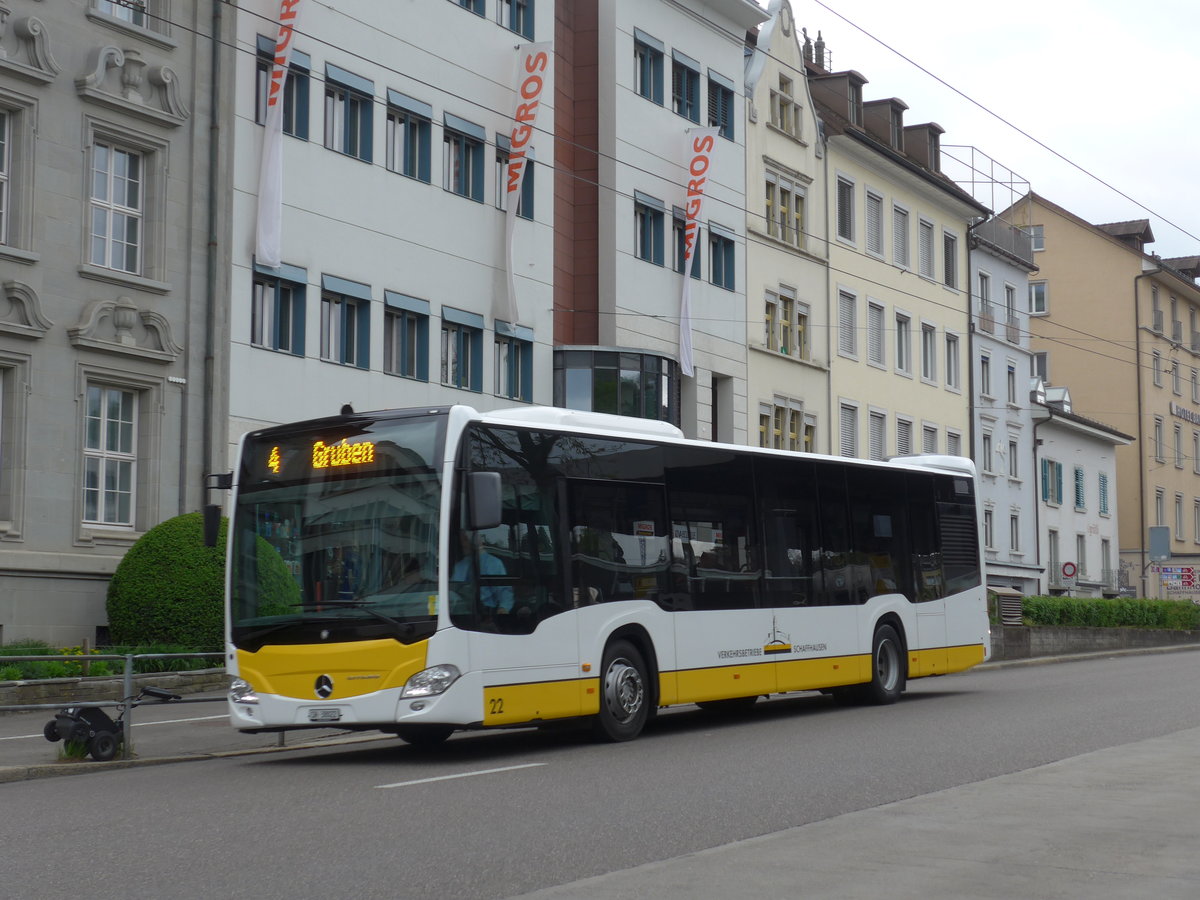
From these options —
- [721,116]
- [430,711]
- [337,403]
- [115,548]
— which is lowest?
[430,711]

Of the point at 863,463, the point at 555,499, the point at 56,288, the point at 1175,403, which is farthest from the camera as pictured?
the point at 1175,403

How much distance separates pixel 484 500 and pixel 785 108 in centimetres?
3365

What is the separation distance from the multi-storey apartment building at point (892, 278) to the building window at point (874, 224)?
41 millimetres

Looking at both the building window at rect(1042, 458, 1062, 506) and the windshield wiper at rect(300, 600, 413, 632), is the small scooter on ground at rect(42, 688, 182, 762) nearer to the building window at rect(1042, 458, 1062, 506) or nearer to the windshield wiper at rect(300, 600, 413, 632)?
the windshield wiper at rect(300, 600, 413, 632)

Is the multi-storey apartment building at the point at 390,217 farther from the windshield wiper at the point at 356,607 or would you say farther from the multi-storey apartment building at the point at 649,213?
the windshield wiper at the point at 356,607

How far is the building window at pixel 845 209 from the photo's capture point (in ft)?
157

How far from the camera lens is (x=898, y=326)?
5172 cm

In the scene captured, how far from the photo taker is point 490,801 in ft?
37.6

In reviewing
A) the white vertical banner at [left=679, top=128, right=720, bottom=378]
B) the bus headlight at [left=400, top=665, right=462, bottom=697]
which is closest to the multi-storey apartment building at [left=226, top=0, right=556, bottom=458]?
the white vertical banner at [left=679, top=128, right=720, bottom=378]

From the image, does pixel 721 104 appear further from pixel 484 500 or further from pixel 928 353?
pixel 484 500

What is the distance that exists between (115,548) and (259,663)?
11435mm

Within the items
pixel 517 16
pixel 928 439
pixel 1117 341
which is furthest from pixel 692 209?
pixel 1117 341

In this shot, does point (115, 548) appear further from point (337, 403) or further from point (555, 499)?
point (555, 499)

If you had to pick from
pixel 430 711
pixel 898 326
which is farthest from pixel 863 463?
pixel 898 326
